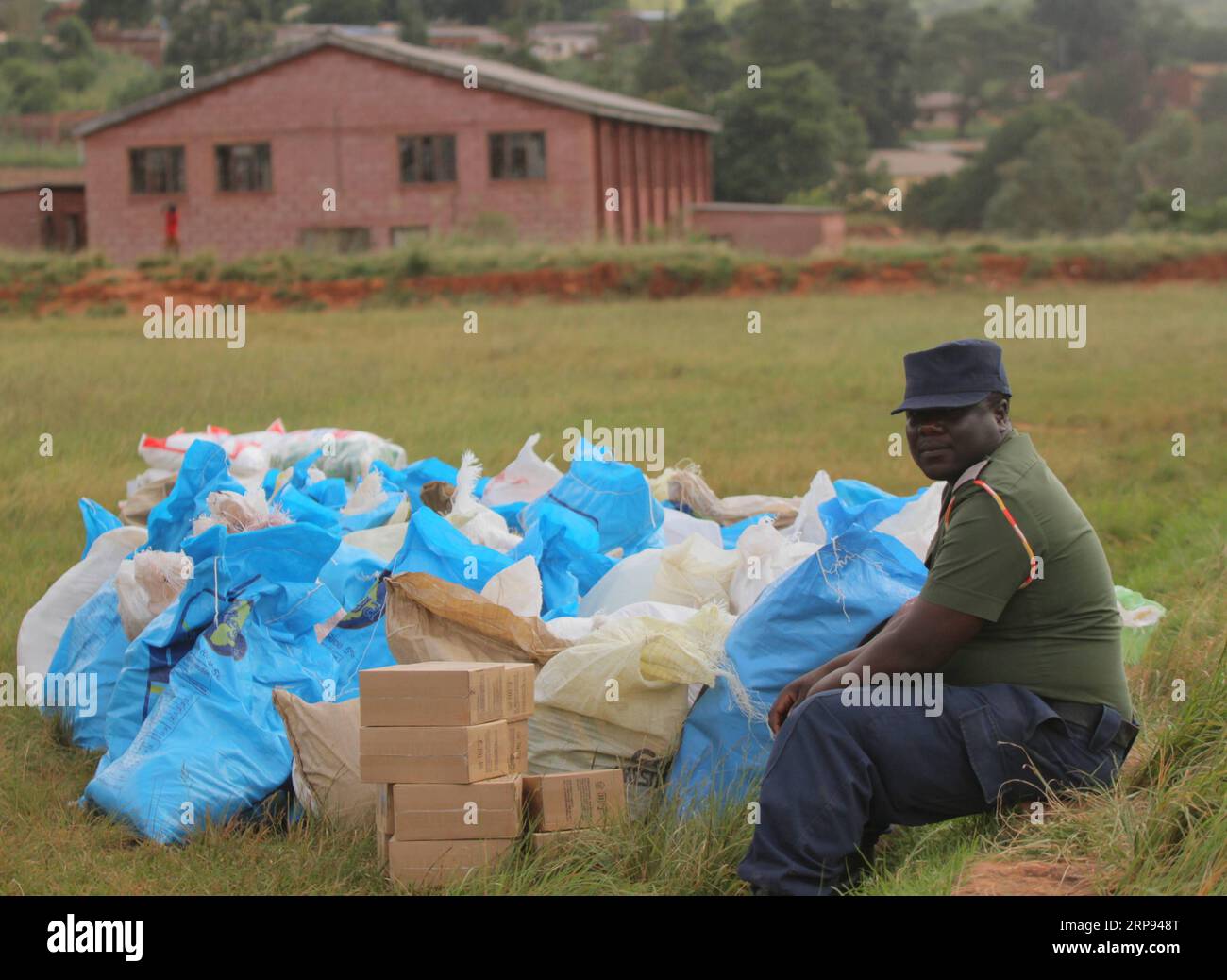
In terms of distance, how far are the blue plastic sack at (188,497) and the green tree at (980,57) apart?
10143 centimetres

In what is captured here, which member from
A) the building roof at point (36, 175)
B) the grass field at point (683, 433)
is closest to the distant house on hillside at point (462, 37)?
the building roof at point (36, 175)

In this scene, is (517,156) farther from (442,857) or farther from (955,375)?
(442,857)

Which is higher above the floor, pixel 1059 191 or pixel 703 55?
pixel 703 55

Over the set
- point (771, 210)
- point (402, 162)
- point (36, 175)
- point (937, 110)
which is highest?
point (937, 110)

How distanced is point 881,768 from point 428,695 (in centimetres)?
116

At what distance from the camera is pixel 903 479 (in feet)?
36.3

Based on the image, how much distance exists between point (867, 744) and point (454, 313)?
20.1m

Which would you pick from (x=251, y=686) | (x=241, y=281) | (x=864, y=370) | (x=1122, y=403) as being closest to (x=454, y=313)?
(x=241, y=281)

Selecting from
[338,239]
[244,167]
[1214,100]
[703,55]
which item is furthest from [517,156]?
[1214,100]

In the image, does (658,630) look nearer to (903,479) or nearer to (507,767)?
(507,767)

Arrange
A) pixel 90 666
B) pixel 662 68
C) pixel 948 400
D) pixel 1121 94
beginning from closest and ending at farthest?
pixel 948 400 < pixel 90 666 < pixel 662 68 < pixel 1121 94

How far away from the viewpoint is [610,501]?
21.8 feet

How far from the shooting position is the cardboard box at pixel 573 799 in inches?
167

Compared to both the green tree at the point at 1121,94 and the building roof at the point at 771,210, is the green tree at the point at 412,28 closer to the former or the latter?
the building roof at the point at 771,210
